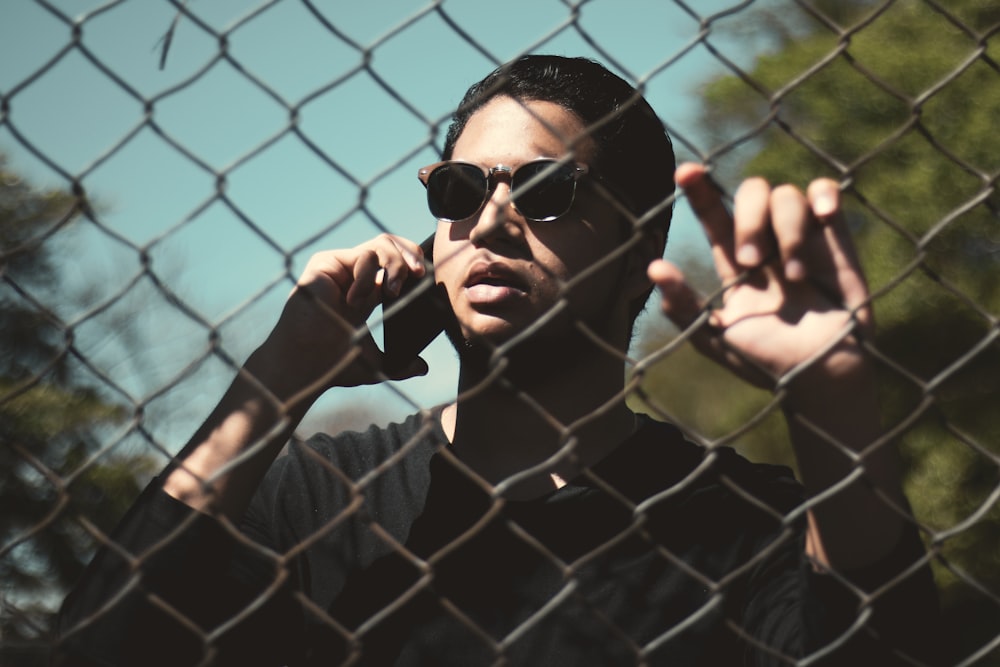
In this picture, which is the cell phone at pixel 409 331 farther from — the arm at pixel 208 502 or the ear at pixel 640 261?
the ear at pixel 640 261

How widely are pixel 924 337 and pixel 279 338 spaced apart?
253 inches

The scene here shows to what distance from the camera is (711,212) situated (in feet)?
4.34

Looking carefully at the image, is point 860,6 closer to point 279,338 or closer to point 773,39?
point 773,39

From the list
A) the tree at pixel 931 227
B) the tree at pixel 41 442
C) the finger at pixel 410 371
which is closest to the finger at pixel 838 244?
the finger at pixel 410 371

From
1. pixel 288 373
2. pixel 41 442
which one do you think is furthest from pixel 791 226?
pixel 41 442

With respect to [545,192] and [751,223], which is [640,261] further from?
[751,223]

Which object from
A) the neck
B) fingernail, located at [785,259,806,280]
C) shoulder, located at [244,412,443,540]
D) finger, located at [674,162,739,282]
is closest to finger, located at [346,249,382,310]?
shoulder, located at [244,412,443,540]

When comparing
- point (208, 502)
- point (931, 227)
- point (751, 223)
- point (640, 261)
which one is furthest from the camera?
point (931, 227)

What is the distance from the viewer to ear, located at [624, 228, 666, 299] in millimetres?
2328

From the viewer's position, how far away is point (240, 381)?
160 centimetres

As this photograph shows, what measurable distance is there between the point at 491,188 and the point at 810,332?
0.75 metres

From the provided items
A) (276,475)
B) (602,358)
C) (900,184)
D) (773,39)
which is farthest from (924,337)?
(276,475)

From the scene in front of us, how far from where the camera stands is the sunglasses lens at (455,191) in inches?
76.7

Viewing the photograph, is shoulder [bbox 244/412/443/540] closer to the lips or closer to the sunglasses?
the lips
